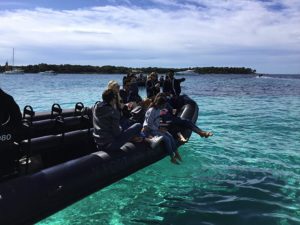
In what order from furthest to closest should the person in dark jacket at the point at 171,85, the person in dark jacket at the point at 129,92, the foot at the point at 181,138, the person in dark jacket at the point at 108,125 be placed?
1. the person in dark jacket at the point at 171,85
2. the person in dark jacket at the point at 129,92
3. the foot at the point at 181,138
4. the person in dark jacket at the point at 108,125

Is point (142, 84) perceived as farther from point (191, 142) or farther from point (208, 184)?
point (208, 184)

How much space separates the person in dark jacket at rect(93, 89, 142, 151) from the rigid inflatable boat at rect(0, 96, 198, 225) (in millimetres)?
134

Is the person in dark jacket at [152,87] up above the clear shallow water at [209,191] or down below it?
above

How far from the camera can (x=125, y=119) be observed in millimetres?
6465

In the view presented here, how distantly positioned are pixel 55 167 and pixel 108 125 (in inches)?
41.6

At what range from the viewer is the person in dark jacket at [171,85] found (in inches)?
340

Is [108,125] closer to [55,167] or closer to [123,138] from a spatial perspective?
[123,138]

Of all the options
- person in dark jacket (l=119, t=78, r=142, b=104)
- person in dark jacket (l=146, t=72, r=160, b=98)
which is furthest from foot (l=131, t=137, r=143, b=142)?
person in dark jacket (l=146, t=72, r=160, b=98)

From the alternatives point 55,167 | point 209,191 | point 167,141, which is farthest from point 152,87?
point 55,167

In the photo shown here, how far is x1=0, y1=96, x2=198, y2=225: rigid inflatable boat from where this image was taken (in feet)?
12.3

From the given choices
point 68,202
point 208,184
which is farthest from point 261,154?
point 68,202

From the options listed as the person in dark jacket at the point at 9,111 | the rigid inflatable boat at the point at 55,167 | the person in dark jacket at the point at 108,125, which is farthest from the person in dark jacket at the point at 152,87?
the person in dark jacket at the point at 9,111

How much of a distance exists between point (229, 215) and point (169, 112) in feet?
9.34

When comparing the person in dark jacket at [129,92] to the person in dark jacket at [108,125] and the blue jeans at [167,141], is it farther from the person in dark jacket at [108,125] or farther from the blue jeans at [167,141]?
the person in dark jacket at [108,125]
